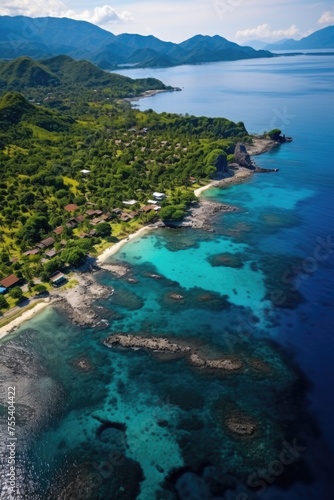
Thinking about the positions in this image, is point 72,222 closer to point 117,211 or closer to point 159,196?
point 117,211

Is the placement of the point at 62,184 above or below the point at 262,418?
above

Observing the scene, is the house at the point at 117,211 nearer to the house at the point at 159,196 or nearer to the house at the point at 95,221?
the house at the point at 95,221

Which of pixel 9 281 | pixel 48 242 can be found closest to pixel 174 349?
pixel 9 281

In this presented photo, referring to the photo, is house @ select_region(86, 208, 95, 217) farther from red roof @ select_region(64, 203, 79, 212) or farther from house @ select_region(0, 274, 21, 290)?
house @ select_region(0, 274, 21, 290)

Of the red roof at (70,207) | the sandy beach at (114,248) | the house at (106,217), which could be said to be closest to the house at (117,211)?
the house at (106,217)

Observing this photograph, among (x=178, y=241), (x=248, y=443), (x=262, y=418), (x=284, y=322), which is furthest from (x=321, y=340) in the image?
(x=178, y=241)

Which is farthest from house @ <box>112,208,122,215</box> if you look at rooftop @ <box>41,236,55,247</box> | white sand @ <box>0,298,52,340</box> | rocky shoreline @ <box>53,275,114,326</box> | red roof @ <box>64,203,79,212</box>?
white sand @ <box>0,298,52,340</box>

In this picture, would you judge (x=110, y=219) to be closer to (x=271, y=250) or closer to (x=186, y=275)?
(x=186, y=275)
